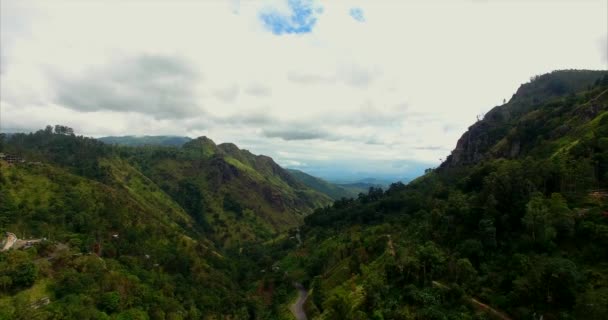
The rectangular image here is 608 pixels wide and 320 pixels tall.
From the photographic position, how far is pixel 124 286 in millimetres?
93500

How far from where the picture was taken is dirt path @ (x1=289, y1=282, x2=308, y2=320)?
101150mm

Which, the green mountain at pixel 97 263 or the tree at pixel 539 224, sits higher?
the tree at pixel 539 224

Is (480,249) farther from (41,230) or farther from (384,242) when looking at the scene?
(41,230)

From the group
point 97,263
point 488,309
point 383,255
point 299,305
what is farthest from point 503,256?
point 97,263

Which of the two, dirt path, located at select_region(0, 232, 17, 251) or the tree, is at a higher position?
the tree

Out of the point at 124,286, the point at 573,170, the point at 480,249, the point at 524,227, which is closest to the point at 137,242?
the point at 124,286

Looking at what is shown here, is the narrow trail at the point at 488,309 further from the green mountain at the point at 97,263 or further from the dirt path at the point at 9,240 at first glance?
the dirt path at the point at 9,240

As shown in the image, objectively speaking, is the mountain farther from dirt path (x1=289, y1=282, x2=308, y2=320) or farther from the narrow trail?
dirt path (x1=289, y1=282, x2=308, y2=320)

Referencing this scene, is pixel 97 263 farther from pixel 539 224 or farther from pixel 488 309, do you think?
pixel 539 224

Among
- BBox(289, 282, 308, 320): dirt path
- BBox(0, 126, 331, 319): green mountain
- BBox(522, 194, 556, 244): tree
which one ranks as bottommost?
BBox(289, 282, 308, 320): dirt path

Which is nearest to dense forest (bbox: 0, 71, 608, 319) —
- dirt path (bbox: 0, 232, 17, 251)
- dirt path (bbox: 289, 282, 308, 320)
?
dirt path (bbox: 289, 282, 308, 320)

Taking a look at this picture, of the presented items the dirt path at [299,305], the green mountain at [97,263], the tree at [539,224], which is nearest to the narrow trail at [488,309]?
the tree at [539,224]

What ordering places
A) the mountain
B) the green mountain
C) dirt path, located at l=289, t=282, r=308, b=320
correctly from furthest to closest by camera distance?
dirt path, located at l=289, t=282, r=308, b=320, the green mountain, the mountain

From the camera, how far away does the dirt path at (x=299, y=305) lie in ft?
332
